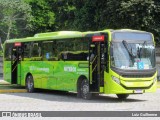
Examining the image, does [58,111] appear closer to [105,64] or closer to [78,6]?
[105,64]

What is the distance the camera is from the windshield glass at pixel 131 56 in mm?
19562

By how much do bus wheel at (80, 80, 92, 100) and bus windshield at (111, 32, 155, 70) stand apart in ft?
5.56

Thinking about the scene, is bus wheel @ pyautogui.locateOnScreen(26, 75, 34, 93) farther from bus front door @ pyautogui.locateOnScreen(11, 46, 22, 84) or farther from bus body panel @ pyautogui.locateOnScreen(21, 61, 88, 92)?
bus front door @ pyautogui.locateOnScreen(11, 46, 22, 84)

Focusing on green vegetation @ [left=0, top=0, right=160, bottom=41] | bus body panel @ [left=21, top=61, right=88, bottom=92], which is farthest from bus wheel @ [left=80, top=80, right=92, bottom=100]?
green vegetation @ [left=0, top=0, right=160, bottom=41]

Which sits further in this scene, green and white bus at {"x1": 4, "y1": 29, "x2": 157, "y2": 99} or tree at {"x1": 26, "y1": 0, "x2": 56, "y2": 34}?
tree at {"x1": 26, "y1": 0, "x2": 56, "y2": 34}

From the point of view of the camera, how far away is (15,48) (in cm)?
2761

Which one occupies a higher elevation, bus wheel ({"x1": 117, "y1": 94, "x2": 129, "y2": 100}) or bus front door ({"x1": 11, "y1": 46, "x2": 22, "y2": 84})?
bus front door ({"x1": 11, "y1": 46, "x2": 22, "y2": 84})

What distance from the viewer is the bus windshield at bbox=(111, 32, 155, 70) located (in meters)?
19.6

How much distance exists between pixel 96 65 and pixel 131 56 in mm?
1439

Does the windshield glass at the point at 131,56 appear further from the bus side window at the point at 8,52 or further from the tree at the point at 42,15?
the tree at the point at 42,15

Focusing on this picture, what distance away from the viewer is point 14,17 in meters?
63.8

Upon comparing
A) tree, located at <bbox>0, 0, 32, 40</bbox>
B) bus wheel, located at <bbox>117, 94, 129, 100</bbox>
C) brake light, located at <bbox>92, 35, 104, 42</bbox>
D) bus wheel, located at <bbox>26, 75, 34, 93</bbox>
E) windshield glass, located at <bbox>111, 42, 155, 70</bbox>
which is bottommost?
bus wheel, located at <bbox>117, 94, 129, 100</bbox>

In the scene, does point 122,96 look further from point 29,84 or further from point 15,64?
point 15,64

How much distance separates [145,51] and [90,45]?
219 cm
